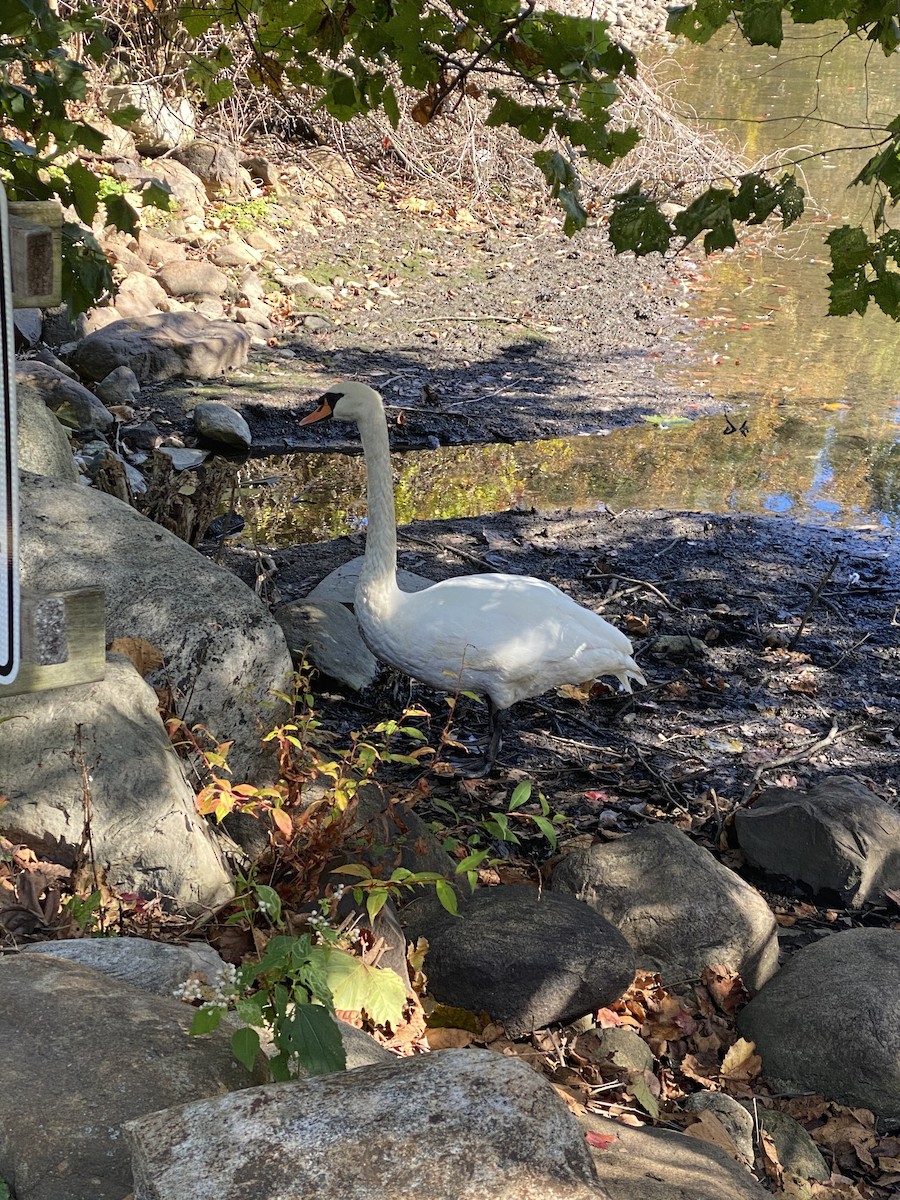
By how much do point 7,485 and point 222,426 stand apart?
20.8 ft

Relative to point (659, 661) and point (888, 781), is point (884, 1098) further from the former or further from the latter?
point (659, 661)

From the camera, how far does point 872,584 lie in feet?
22.6

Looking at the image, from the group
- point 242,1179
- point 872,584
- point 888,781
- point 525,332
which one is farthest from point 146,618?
point 525,332

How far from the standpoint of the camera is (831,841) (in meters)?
4.35

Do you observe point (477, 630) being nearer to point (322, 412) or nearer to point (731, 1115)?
point (322, 412)

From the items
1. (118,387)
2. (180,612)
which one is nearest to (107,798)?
(180,612)

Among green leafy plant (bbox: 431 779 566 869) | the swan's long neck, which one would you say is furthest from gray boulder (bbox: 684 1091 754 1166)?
the swan's long neck

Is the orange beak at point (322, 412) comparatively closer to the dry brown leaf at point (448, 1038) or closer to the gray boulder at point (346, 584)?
the gray boulder at point (346, 584)

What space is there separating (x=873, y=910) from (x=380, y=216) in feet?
34.3

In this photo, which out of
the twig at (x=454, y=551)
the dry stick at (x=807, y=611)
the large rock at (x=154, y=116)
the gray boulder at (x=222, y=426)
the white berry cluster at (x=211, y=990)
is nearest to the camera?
the white berry cluster at (x=211, y=990)

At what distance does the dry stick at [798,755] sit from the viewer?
4.90 m

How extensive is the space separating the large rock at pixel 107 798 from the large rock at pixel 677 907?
4.34ft

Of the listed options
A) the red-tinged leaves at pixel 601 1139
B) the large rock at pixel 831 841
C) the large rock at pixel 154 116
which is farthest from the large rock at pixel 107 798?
the large rock at pixel 154 116

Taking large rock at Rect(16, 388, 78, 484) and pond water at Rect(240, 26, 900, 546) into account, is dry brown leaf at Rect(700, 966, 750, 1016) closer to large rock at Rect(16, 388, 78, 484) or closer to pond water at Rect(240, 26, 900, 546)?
large rock at Rect(16, 388, 78, 484)
